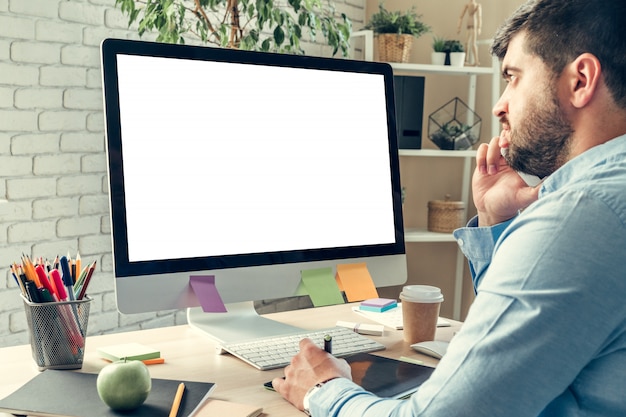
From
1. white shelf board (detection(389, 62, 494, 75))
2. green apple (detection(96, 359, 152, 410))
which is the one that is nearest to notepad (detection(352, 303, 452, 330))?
green apple (detection(96, 359, 152, 410))

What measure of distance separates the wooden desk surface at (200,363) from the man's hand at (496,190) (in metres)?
0.26

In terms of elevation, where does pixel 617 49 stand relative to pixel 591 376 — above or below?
above

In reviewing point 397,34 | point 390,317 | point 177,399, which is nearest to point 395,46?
point 397,34

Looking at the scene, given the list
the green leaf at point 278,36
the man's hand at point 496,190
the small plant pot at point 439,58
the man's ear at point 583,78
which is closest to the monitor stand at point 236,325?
the man's hand at point 496,190

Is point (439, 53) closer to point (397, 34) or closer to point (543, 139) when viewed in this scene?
point (397, 34)

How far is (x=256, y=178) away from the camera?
119cm

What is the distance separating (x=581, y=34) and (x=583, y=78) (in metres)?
0.05

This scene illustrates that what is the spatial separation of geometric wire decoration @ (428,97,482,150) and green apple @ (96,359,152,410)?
247 cm

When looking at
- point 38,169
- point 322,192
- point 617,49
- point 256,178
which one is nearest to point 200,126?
point 256,178

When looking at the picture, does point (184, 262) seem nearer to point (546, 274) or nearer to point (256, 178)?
point (256, 178)

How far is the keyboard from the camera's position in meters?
1.10

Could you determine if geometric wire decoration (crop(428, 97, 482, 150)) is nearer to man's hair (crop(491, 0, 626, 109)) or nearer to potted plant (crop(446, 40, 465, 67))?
potted plant (crop(446, 40, 465, 67))

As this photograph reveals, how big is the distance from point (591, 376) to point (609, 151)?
0.24m

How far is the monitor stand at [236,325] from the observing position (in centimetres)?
122
